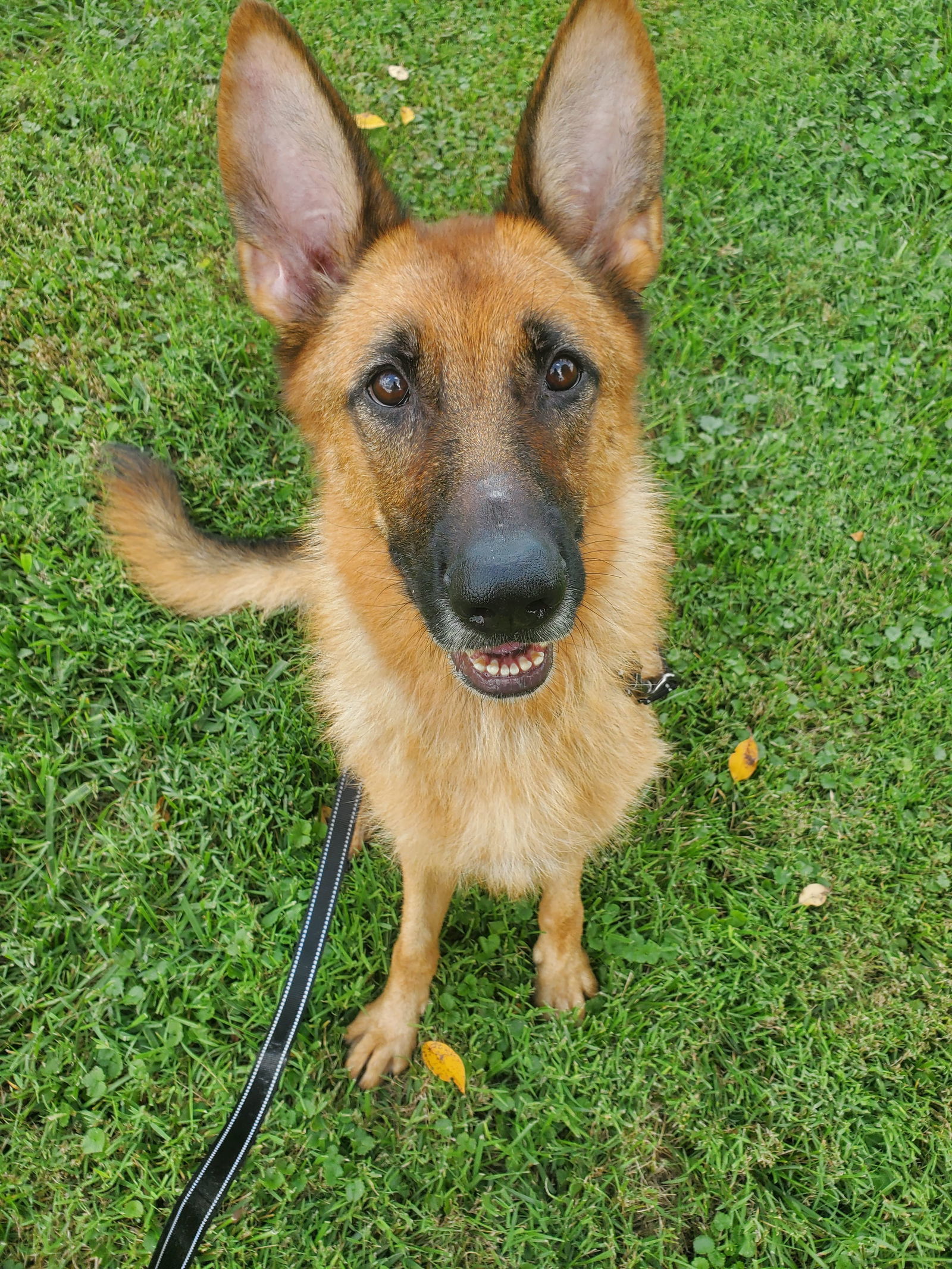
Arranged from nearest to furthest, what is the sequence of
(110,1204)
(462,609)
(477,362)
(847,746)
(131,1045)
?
(462,609), (477,362), (110,1204), (131,1045), (847,746)

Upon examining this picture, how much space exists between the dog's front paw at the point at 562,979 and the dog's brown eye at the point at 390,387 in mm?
2176

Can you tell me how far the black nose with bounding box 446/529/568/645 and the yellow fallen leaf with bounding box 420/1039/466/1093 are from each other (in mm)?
1938

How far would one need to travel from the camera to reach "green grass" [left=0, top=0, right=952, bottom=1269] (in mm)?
3047

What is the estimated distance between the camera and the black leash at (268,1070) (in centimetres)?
264

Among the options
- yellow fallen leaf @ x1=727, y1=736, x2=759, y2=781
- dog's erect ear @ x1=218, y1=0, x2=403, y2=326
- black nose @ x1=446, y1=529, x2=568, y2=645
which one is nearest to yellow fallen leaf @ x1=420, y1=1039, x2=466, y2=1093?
yellow fallen leaf @ x1=727, y1=736, x2=759, y2=781

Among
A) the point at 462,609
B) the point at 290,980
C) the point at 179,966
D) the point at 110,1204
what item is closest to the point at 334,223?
the point at 462,609

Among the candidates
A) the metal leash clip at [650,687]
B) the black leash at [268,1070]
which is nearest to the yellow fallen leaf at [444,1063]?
the black leash at [268,1070]

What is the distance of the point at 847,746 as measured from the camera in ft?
12.8

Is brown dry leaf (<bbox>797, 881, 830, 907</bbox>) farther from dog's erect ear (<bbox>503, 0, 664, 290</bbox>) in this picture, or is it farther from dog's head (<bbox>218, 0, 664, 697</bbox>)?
dog's erect ear (<bbox>503, 0, 664, 290</bbox>)

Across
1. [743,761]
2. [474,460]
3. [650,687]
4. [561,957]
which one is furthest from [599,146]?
[561,957]

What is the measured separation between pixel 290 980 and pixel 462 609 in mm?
1731

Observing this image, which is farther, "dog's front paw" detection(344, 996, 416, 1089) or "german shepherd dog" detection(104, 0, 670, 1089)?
"dog's front paw" detection(344, 996, 416, 1089)

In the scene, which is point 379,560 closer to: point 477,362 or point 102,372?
point 477,362

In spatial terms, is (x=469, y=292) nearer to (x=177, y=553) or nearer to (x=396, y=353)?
(x=396, y=353)
